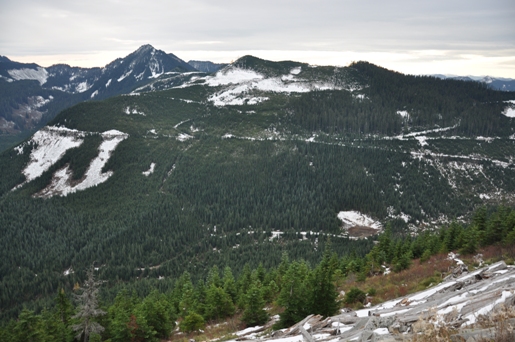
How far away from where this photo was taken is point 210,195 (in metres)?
131

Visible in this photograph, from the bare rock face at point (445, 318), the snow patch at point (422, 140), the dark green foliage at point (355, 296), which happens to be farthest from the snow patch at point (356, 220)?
the bare rock face at point (445, 318)

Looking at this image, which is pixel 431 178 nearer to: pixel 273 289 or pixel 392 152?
pixel 392 152

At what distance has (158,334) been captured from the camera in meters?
39.1

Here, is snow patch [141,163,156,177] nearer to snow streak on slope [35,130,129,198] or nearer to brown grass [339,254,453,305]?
snow streak on slope [35,130,129,198]

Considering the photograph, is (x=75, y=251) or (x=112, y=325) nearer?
(x=112, y=325)

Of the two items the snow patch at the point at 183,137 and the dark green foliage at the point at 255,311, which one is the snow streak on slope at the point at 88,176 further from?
the dark green foliage at the point at 255,311

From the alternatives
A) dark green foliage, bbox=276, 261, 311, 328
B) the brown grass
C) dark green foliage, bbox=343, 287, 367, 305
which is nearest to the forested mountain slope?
the brown grass

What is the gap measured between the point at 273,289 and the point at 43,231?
108 m

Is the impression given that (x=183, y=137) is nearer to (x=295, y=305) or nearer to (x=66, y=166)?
(x=66, y=166)

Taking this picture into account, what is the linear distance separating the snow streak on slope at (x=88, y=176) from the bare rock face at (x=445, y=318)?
157 m

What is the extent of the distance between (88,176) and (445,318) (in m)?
175

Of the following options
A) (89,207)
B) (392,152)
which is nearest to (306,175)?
(392,152)

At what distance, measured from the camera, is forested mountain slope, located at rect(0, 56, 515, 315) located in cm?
10044

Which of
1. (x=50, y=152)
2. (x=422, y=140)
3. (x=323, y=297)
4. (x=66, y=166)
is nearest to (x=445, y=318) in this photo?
(x=323, y=297)
